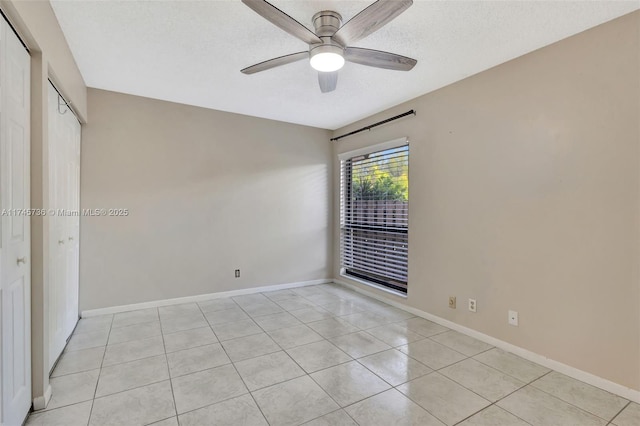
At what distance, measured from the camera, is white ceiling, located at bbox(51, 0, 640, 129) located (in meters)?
1.94

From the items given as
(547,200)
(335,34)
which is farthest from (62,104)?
(547,200)

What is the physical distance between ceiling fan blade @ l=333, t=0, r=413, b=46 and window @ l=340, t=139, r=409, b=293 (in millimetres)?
1883

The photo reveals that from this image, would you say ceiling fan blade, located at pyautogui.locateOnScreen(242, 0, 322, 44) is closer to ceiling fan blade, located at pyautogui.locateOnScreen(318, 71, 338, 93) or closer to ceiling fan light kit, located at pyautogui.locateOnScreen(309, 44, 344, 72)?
ceiling fan light kit, located at pyautogui.locateOnScreen(309, 44, 344, 72)

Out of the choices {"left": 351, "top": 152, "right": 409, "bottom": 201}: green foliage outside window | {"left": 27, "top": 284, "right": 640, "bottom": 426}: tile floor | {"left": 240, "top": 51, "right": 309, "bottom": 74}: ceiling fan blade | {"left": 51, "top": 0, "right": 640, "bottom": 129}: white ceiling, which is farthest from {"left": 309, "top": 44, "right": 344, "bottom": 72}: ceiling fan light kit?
{"left": 27, "top": 284, "right": 640, "bottom": 426}: tile floor

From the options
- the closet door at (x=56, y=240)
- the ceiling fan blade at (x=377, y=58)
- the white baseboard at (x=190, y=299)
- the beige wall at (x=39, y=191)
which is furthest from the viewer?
the white baseboard at (x=190, y=299)

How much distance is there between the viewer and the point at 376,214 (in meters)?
4.14

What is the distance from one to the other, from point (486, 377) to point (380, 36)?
2.51m

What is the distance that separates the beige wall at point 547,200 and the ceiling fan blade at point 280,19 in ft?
5.71

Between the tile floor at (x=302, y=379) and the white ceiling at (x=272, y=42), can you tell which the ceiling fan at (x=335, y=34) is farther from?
the tile floor at (x=302, y=379)

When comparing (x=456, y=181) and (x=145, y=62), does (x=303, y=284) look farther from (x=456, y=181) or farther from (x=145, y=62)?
(x=145, y=62)

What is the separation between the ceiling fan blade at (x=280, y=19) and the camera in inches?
61.3

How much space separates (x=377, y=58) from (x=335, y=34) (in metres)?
0.41

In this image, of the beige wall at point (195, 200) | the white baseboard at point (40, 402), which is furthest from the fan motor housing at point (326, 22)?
the white baseboard at point (40, 402)

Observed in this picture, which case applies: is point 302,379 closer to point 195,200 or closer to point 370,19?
point 370,19
